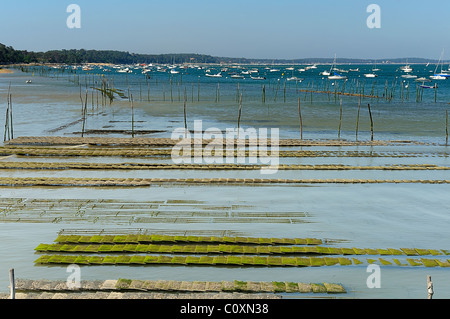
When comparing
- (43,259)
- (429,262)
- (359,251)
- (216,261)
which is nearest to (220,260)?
(216,261)

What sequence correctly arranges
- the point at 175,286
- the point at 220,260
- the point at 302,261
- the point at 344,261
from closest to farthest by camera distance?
A: the point at 175,286 → the point at 220,260 → the point at 302,261 → the point at 344,261

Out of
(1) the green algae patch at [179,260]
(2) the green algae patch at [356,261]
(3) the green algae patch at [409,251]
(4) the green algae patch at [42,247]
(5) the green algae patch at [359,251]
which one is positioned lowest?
(2) the green algae patch at [356,261]

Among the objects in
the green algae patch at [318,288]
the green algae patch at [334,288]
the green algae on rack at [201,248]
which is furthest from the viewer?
Result: the green algae on rack at [201,248]

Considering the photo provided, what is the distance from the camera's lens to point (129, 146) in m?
32.0

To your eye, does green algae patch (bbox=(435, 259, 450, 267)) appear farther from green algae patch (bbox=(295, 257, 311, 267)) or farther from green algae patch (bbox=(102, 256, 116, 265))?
green algae patch (bbox=(102, 256, 116, 265))

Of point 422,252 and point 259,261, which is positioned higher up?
point 259,261

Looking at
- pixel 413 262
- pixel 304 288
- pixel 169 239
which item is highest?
pixel 169 239

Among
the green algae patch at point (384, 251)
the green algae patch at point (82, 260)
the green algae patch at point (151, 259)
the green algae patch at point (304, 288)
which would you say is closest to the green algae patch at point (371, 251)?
the green algae patch at point (384, 251)

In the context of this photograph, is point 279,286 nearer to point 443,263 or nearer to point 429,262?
point 429,262

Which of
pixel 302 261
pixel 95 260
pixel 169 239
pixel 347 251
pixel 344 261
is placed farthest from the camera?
pixel 169 239

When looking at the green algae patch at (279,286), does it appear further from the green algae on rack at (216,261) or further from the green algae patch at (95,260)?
the green algae patch at (95,260)

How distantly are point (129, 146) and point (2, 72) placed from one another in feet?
340

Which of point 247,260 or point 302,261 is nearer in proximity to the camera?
point 247,260
